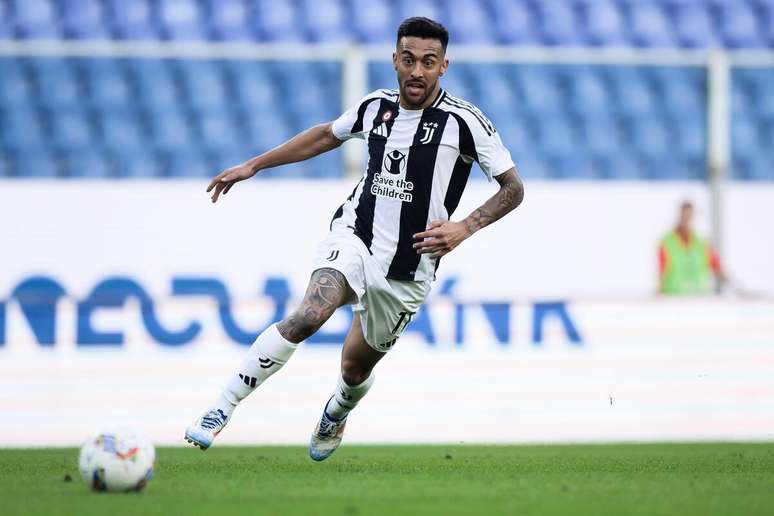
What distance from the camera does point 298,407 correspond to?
32.7 ft

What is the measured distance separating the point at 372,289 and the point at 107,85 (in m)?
5.81

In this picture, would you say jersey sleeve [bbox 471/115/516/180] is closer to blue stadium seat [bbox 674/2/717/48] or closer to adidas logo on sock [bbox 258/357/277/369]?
adidas logo on sock [bbox 258/357/277/369]

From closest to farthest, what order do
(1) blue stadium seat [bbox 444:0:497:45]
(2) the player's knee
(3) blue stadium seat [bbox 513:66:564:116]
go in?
(2) the player's knee → (3) blue stadium seat [bbox 513:66:564:116] → (1) blue stadium seat [bbox 444:0:497:45]

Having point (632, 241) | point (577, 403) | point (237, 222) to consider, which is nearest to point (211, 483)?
point (577, 403)

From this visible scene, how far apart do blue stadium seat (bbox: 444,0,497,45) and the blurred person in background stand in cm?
303

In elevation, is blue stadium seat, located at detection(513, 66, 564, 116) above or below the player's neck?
below

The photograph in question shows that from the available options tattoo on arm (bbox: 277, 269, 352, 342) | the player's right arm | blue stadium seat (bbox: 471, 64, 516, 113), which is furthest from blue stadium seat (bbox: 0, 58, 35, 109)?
tattoo on arm (bbox: 277, 269, 352, 342)

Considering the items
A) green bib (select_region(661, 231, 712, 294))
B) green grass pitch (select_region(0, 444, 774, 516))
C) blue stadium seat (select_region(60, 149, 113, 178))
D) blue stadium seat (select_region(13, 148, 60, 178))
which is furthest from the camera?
green bib (select_region(661, 231, 712, 294))

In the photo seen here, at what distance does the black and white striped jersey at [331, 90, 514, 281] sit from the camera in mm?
6871

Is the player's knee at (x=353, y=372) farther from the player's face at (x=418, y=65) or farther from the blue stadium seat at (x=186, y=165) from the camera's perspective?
the blue stadium seat at (x=186, y=165)

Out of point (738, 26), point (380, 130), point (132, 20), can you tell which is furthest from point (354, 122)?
point (738, 26)

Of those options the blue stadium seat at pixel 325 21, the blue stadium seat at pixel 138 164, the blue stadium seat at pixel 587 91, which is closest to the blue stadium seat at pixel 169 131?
the blue stadium seat at pixel 138 164

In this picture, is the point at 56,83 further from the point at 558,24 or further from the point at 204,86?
the point at 558,24

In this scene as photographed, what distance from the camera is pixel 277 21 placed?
43.9 ft
